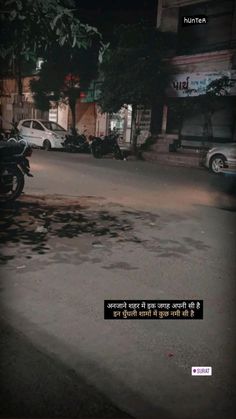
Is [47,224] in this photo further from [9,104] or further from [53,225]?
[9,104]

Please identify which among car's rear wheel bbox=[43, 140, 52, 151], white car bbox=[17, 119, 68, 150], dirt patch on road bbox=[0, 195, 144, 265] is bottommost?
dirt patch on road bbox=[0, 195, 144, 265]

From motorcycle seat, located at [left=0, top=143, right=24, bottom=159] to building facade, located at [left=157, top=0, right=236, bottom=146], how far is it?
490 centimetres

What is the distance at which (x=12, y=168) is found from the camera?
5.77 meters

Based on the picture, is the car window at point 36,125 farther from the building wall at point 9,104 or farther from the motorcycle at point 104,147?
the motorcycle at point 104,147

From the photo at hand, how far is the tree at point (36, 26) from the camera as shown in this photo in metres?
3.64

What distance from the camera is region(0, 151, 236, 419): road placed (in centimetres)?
226

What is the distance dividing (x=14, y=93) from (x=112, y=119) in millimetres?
8550

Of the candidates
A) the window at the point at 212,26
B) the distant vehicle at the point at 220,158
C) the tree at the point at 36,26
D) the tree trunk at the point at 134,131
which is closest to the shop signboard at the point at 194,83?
the window at the point at 212,26

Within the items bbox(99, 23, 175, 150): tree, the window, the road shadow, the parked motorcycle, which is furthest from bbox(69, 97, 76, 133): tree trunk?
the road shadow

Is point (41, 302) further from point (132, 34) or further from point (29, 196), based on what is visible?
point (132, 34)

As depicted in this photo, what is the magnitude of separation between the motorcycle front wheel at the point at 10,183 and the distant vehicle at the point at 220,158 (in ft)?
13.9

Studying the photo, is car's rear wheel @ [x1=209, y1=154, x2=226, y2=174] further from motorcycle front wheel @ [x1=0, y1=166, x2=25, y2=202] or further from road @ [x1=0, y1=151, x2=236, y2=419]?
motorcycle front wheel @ [x1=0, y1=166, x2=25, y2=202]

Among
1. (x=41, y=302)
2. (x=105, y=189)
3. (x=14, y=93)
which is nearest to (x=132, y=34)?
(x=14, y=93)

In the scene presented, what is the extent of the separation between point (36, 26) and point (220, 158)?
17.6 feet
